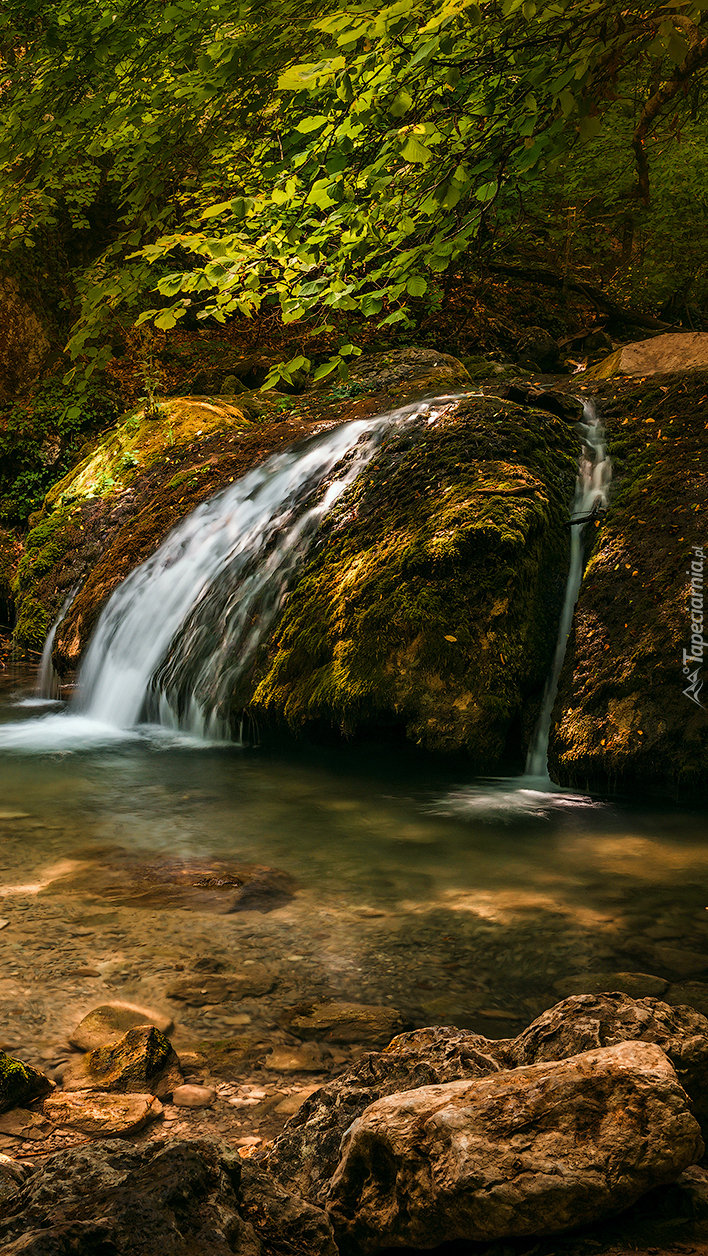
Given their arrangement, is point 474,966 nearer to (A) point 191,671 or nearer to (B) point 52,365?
(A) point 191,671

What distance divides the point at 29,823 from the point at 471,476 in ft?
13.3

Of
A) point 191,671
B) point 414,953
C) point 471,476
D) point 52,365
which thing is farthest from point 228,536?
point 52,365

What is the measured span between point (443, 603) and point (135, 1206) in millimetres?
4657

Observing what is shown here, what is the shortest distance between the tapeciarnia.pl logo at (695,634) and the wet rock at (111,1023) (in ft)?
12.1

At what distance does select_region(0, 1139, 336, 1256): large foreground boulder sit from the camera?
1263mm

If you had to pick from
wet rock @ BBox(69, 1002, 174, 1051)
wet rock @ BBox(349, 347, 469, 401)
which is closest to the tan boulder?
wet rock @ BBox(349, 347, 469, 401)

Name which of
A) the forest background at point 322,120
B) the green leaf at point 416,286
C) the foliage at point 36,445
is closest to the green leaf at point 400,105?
the forest background at point 322,120

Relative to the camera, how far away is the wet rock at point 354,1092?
5.67 ft

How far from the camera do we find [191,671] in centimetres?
717

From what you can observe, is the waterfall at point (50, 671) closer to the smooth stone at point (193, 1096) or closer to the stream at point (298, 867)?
the stream at point (298, 867)

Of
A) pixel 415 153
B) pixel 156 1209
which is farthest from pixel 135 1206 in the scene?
pixel 415 153

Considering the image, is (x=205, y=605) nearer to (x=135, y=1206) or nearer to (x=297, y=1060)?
(x=297, y=1060)

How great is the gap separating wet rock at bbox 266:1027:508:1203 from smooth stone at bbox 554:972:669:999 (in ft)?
3.03

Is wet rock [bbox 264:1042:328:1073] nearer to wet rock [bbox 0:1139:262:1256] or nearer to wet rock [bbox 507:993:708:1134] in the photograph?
wet rock [bbox 507:993:708:1134]
